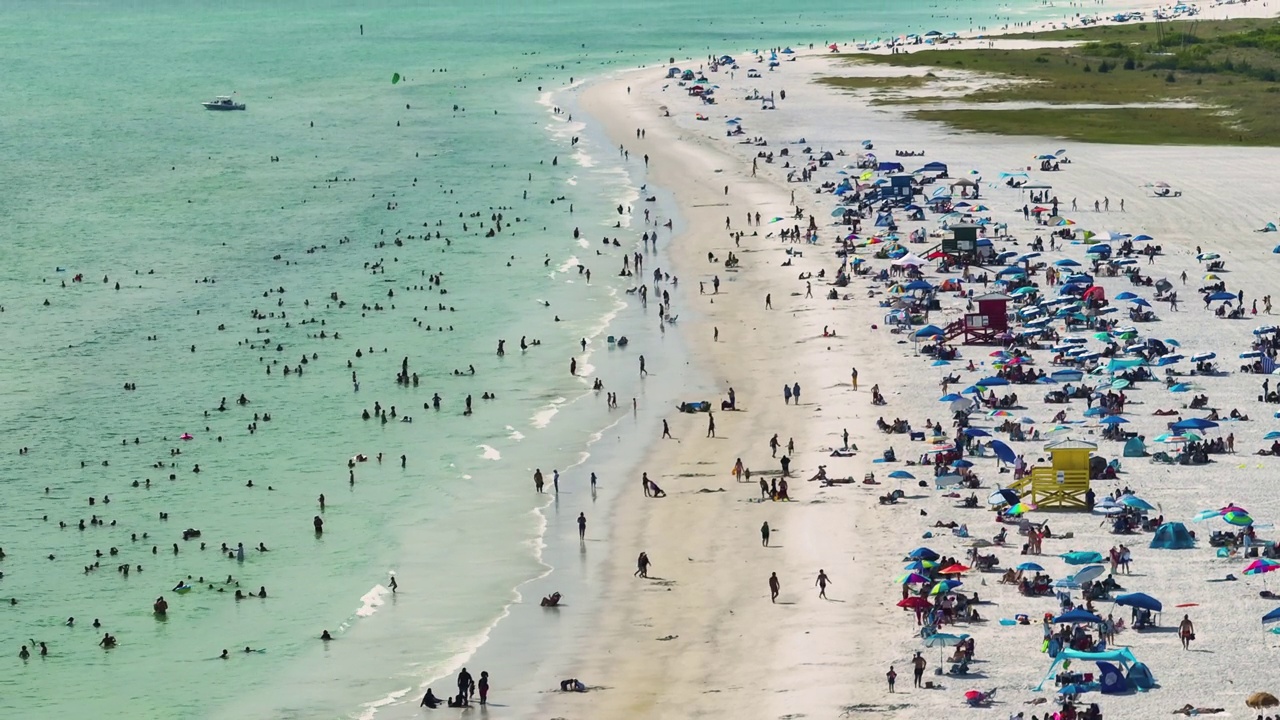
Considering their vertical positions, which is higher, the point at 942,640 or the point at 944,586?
the point at 944,586

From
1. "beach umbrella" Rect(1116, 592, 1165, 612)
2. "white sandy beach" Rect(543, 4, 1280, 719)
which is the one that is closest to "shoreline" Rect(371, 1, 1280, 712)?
"white sandy beach" Rect(543, 4, 1280, 719)

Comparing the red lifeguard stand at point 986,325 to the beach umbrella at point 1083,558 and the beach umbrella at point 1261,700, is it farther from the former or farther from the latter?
the beach umbrella at point 1261,700

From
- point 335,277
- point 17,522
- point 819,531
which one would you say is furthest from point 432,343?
point 819,531

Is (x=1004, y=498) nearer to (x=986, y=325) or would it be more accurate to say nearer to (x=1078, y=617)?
(x=1078, y=617)

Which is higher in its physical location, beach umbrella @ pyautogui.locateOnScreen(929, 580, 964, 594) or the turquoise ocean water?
beach umbrella @ pyautogui.locateOnScreen(929, 580, 964, 594)

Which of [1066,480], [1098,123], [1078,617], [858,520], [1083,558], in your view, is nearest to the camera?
[1078,617]

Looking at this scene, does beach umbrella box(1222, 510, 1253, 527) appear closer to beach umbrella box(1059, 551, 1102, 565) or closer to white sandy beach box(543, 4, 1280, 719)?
white sandy beach box(543, 4, 1280, 719)

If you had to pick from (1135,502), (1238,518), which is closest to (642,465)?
(1135,502)
